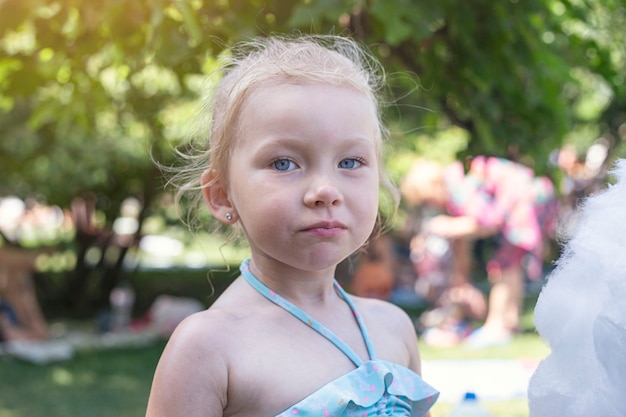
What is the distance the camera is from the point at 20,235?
33.1 feet

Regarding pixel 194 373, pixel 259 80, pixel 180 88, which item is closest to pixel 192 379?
pixel 194 373

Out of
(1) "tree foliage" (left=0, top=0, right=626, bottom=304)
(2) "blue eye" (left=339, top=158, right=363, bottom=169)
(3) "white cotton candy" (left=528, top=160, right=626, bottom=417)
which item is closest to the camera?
(3) "white cotton candy" (left=528, top=160, right=626, bottom=417)

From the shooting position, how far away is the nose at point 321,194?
1.51 meters

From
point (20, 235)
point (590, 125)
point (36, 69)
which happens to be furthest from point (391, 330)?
point (590, 125)

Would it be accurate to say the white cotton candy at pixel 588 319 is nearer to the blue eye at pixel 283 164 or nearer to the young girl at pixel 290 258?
the young girl at pixel 290 258

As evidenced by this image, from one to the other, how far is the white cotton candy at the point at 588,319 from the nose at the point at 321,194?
0.39 m

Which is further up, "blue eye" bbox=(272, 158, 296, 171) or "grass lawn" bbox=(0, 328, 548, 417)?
"blue eye" bbox=(272, 158, 296, 171)

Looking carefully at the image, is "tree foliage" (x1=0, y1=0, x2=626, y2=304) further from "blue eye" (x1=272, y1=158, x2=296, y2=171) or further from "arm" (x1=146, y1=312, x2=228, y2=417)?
"arm" (x1=146, y1=312, x2=228, y2=417)

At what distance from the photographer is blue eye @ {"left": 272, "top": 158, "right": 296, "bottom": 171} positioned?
5.08ft

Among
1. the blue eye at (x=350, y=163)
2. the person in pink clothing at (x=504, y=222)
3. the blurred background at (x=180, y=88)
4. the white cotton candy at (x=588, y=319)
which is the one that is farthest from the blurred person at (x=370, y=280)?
the white cotton candy at (x=588, y=319)

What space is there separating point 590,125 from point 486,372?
667cm

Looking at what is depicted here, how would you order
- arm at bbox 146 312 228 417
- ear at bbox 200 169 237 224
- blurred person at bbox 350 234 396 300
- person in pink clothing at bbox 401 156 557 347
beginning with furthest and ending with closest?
1. blurred person at bbox 350 234 396 300
2. person in pink clothing at bbox 401 156 557 347
3. ear at bbox 200 169 237 224
4. arm at bbox 146 312 228 417

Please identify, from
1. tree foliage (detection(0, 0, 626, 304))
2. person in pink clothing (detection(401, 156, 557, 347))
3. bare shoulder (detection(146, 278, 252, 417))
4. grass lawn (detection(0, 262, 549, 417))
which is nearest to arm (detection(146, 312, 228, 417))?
Answer: bare shoulder (detection(146, 278, 252, 417))

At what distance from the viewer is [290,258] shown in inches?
61.9
